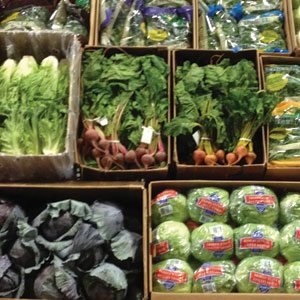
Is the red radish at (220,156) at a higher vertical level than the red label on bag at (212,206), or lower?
higher

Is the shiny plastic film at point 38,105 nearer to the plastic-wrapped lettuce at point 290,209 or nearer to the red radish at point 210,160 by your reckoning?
the red radish at point 210,160

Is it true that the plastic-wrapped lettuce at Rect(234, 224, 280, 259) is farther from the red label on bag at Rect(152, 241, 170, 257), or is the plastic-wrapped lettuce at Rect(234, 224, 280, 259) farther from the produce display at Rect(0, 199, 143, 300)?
the produce display at Rect(0, 199, 143, 300)

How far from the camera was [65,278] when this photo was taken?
1729 millimetres

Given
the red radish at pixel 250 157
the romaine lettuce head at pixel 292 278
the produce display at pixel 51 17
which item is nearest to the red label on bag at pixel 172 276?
the romaine lettuce head at pixel 292 278

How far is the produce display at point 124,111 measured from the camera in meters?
2.13

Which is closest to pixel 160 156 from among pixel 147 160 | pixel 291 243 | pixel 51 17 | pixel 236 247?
pixel 147 160

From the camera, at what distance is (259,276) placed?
1.80m

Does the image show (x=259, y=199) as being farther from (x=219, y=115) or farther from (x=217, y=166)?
(x=219, y=115)

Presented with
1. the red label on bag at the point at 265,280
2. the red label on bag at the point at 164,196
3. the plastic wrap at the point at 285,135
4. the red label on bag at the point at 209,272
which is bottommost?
the red label on bag at the point at 265,280

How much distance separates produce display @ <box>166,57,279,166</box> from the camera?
2119 millimetres

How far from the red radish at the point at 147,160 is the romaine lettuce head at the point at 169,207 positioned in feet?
0.52

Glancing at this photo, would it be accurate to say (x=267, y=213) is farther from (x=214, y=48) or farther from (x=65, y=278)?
(x=214, y=48)

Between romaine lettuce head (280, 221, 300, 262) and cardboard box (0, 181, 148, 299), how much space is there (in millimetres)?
528

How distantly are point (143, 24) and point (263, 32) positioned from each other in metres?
0.62
